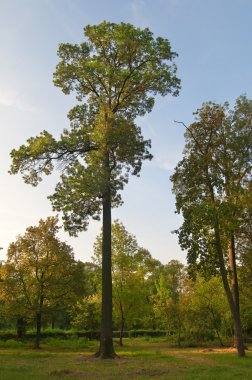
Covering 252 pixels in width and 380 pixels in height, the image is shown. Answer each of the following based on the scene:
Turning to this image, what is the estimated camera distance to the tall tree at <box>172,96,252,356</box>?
19078 mm

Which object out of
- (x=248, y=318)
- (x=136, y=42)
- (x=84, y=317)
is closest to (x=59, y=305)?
(x=84, y=317)

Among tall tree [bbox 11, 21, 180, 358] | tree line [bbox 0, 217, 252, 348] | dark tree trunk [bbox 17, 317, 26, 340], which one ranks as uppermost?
tall tree [bbox 11, 21, 180, 358]

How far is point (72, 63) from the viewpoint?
23.6 metres

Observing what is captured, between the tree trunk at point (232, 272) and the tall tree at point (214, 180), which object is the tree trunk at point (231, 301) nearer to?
the tall tree at point (214, 180)

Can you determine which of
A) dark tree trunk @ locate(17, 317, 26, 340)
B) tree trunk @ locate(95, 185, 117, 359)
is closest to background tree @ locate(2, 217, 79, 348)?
dark tree trunk @ locate(17, 317, 26, 340)

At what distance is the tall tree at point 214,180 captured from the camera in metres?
→ 19.1

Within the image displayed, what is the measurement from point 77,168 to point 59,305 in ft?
50.5

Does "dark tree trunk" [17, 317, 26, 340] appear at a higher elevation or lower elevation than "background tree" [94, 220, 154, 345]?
lower

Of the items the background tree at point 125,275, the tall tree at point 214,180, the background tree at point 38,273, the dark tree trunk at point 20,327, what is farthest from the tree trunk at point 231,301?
the dark tree trunk at point 20,327

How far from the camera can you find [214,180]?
65.4ft

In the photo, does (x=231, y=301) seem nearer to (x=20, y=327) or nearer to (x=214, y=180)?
(x=214, y=180)

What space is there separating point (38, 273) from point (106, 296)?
1322cm

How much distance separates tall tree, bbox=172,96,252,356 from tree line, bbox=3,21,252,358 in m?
0.05

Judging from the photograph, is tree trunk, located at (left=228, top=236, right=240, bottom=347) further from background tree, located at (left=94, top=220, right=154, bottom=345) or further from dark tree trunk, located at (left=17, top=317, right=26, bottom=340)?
dark tree trunk, located at (left=17, top=317, right=26, bottom=340)
